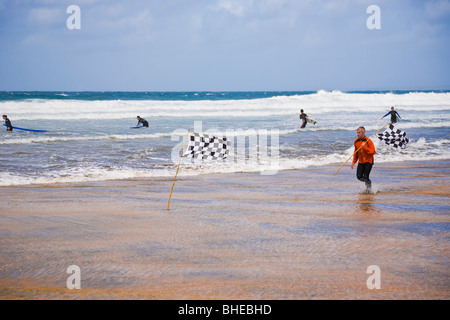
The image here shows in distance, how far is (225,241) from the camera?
5.50 meters

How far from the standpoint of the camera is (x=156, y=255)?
16.4ft

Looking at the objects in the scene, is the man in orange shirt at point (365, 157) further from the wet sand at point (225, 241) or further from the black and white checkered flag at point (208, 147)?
the black and white checkered flag at point (208, 147)

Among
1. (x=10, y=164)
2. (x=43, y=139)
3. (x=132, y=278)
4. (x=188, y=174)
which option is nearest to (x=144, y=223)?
(x=132, y=278)

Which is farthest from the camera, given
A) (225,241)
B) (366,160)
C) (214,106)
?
(214,106)

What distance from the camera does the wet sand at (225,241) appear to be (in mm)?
4160

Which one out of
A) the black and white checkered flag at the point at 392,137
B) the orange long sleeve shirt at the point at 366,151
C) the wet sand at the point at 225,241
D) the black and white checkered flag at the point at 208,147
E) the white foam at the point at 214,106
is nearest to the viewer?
the wet sand at the point at 225,241

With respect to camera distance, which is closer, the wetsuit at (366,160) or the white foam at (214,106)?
the wetsuit at (366,160)

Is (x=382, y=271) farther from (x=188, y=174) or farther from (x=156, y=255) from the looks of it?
(x=188, y=174)
